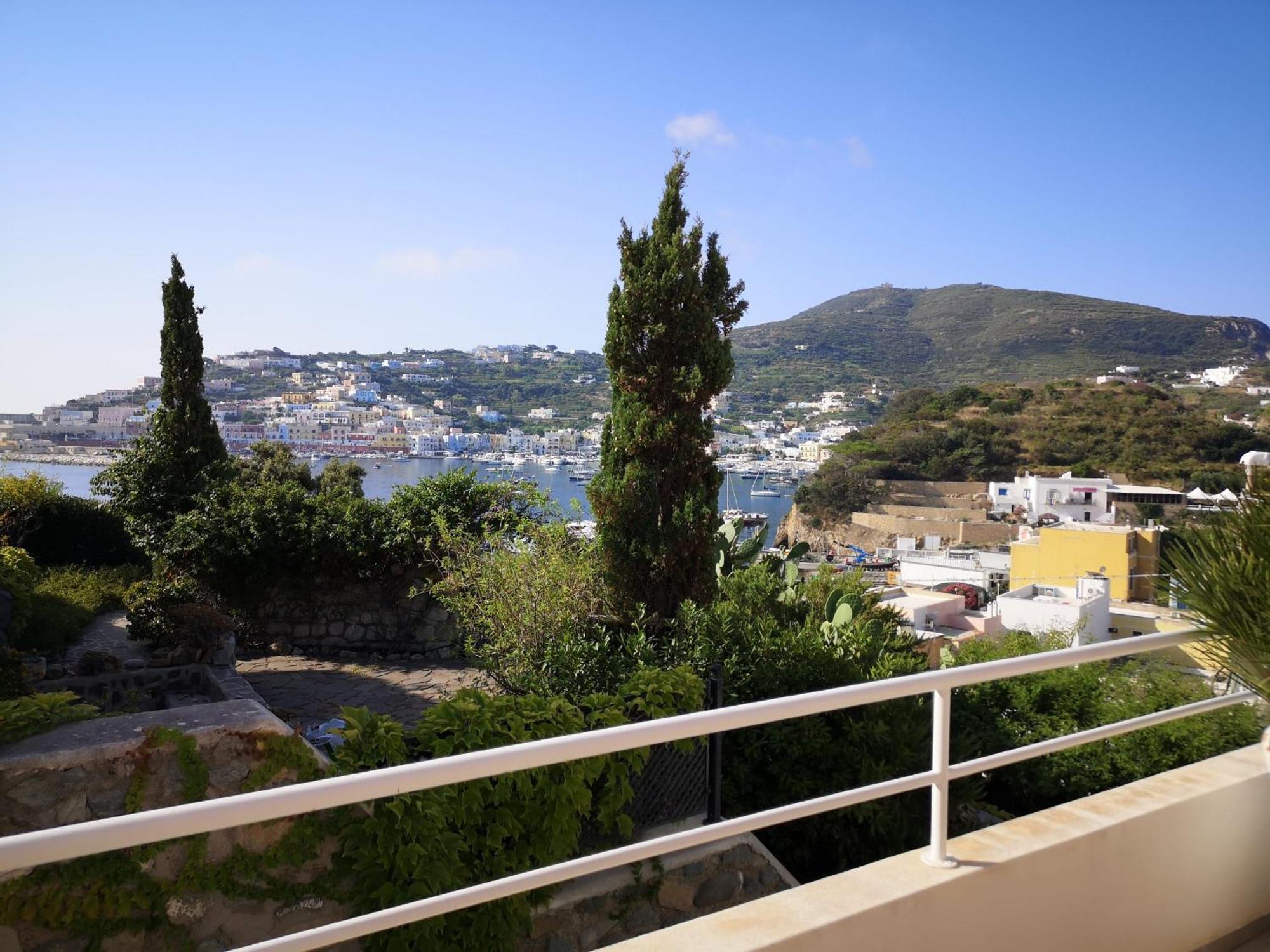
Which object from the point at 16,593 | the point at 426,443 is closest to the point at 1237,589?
the point at 16,593

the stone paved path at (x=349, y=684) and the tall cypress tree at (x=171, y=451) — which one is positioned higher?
the tall cypress tree at (x=171, y=451)

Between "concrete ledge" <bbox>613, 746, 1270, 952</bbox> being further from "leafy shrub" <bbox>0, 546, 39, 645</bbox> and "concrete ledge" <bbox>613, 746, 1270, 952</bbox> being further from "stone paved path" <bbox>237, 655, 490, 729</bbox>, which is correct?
"leafy shrub" <bbox>0, 546, 39, 645</bbox>

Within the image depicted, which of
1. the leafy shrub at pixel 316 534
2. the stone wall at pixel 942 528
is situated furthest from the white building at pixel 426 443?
the stone wall at pixel 942 528

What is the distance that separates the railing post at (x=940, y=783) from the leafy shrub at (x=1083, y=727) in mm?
3104

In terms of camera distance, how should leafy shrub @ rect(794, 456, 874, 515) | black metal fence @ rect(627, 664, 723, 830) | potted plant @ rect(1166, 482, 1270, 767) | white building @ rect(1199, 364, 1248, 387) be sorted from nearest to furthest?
1. potted plant @ rect(1166, 482, 1270, 767)
2. black metal fence @ rect(627, 664, 723, 830)
3. leafy shrub @ rect(794, 456, 874, 515)
4. white building @ rect(1199, 364, 1248, 387)

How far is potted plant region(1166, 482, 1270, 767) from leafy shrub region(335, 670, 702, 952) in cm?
209

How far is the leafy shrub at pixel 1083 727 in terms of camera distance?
5125mm

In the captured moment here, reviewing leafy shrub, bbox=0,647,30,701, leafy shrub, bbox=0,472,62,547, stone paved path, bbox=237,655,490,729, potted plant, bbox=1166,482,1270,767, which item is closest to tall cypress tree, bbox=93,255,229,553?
leafy shrub, bbox=0,472,62,547

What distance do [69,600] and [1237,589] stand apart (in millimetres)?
10398

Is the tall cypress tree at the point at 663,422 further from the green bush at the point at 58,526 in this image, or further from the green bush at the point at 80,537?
the green bush at the point at 80,537

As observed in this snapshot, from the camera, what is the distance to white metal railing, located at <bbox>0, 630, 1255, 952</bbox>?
1.02 metres

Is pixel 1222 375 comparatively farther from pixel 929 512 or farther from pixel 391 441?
pixel 391 441

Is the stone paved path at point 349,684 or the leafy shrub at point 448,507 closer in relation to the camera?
the stone paved path at point 349,684

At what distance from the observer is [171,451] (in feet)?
32.8
